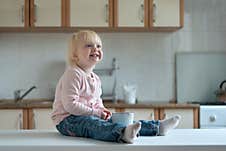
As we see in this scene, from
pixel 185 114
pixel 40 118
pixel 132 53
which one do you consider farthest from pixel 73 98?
pixel 132 53

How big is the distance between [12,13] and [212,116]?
178 cm

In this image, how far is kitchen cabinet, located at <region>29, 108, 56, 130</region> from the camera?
9.86 ft

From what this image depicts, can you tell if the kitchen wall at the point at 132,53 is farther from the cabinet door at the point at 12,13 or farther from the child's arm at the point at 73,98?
the child's arm at the point at 73,98

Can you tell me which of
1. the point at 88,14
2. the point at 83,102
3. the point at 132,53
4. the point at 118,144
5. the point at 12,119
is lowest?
the point at 12,119

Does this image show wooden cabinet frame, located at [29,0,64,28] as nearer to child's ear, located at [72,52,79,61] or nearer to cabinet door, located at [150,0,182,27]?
cabinet door, located at [150,0,182,27]

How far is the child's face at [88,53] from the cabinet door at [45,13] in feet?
5.68

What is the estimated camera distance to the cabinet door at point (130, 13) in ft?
10.5

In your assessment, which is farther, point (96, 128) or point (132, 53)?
point (132, 53)

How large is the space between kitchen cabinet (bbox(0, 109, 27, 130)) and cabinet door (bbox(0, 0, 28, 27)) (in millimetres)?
Answer: 709

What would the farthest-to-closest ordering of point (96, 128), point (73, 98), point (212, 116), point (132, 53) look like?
point (132, 53) → point (212, 116) → point (73, 98) → point (96, 128)

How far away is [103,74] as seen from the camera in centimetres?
354

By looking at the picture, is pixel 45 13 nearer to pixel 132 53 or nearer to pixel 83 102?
pixel 132 53

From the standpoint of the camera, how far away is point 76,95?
1493mm

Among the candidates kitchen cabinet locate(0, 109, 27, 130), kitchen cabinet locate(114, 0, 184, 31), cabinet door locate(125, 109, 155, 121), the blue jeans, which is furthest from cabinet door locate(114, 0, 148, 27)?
the blue jeans
